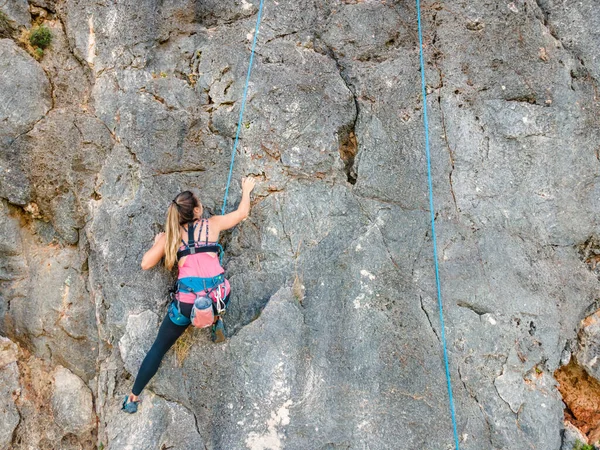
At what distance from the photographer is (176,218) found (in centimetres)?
437

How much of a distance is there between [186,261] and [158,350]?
3.06 ft

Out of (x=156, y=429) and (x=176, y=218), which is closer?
(x=176, y=218)

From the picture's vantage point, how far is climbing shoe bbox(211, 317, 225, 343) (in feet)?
15.3

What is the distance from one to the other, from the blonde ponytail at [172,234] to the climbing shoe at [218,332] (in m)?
0.76

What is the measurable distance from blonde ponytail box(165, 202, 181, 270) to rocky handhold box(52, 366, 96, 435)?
246cm

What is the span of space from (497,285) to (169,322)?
10.8 ft

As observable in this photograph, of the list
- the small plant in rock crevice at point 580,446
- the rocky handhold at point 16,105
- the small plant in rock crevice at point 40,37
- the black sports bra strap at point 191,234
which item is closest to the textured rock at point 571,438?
the small plant in rock crevice at point 580,446

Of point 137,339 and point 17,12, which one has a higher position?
point 17,12

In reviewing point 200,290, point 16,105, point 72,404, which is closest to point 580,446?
point 200,290

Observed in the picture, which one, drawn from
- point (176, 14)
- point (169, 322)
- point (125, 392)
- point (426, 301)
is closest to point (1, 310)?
point (125, 392)

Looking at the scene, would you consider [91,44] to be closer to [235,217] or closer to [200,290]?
[235,217]

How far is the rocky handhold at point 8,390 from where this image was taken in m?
5.31

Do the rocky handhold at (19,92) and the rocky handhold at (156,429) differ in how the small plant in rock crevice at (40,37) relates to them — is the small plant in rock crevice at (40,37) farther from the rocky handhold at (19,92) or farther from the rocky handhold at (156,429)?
the rocky handhold at (156,429)

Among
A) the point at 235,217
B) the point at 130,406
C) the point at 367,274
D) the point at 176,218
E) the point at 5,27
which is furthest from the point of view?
the point at 5,27
